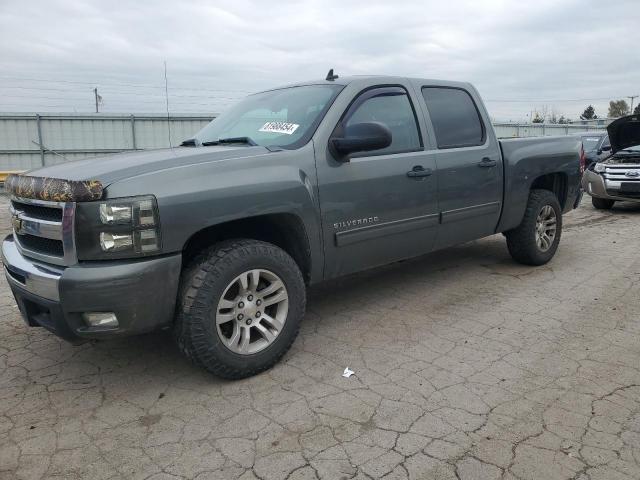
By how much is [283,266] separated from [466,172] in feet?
7.05

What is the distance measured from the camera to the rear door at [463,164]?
4.48m

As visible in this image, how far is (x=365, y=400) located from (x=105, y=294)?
1.51m

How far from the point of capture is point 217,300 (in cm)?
300

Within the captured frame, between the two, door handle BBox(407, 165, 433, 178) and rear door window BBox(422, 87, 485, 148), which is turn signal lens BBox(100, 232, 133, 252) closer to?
door handle BBox(407, 165, 433, 178)

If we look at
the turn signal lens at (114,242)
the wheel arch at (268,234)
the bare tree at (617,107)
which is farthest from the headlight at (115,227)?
the bare tree at (617,107)

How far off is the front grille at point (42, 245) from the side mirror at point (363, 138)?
1.82 meters

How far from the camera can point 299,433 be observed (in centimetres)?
267

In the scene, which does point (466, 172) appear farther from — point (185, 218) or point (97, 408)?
point (97, 408)

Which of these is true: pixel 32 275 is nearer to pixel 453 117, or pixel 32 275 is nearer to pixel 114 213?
pixel 114 213

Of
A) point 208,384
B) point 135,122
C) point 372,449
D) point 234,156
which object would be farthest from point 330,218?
point 135,122

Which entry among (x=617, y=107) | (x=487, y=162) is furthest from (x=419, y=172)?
(x=617, y=107)

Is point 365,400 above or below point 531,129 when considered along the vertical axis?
below

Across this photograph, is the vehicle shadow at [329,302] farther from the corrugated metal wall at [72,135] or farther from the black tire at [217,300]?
the corrugated metal wall at [72,135]

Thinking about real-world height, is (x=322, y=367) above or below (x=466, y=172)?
below
